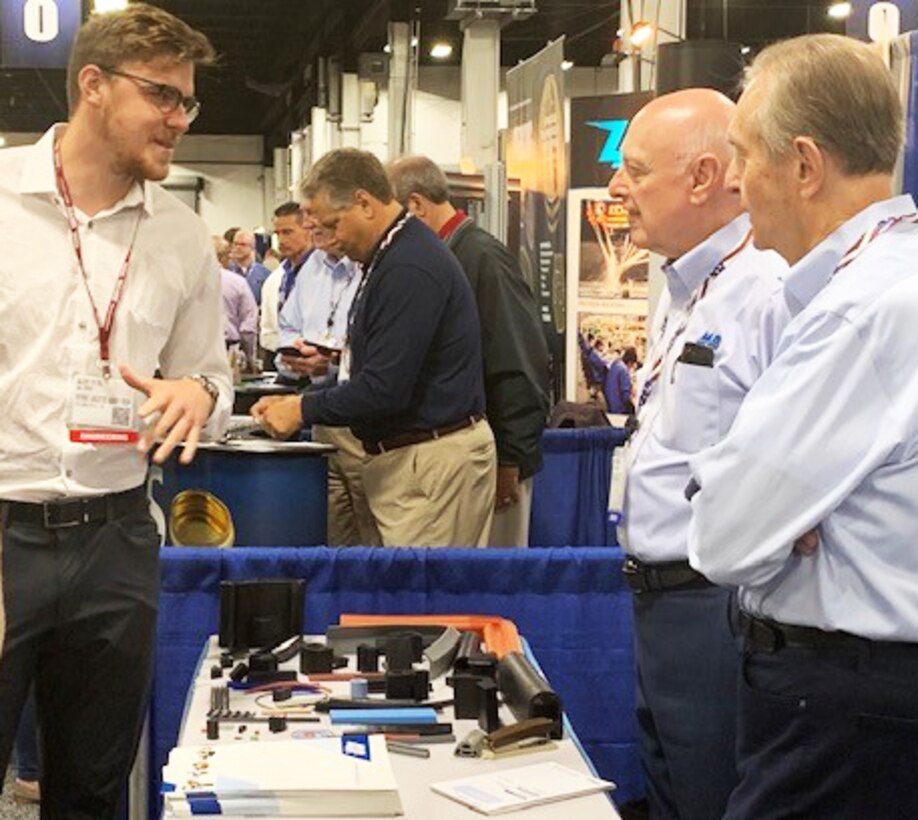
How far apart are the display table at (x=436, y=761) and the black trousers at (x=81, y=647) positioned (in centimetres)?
20

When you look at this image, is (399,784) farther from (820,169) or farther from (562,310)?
(562,310)

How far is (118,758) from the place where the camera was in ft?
9.25

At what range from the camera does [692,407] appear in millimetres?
2527

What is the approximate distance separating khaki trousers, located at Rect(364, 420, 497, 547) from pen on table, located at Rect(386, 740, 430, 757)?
195 centimetres

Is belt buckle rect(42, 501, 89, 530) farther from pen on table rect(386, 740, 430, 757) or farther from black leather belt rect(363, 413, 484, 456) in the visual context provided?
black leather belt rect(363, 413, 484, 456)

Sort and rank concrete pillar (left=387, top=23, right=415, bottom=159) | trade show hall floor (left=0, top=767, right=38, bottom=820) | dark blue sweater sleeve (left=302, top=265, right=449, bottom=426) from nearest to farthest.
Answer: trade show hall floor (left=0, top=767, right=38, bottom=820), dark blue sweater sleeve (left=302, top=265, right=449, bottom=426), concrete pillar (left=387, top=23, right=415, bottom=159)

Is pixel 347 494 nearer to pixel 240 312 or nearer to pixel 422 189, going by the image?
pixel 422 189

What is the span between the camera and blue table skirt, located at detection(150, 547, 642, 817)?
3.67 metres

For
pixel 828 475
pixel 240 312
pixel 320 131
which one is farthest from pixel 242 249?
pixel 828 475

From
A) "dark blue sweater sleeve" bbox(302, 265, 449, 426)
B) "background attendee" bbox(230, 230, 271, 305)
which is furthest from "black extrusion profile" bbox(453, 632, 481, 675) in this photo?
"background attendee" bbox(230, 230, 271, 305)

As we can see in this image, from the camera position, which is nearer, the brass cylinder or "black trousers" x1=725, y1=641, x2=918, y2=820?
"black trousers" x1=725, y1=641, x2=918, y2=820

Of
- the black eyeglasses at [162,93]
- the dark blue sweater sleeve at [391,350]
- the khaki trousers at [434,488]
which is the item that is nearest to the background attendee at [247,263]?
the khaki trousers at [434,488]

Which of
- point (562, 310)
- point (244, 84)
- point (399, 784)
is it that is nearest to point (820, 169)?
point (399, 784)

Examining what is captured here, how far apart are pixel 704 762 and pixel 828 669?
0.77m
